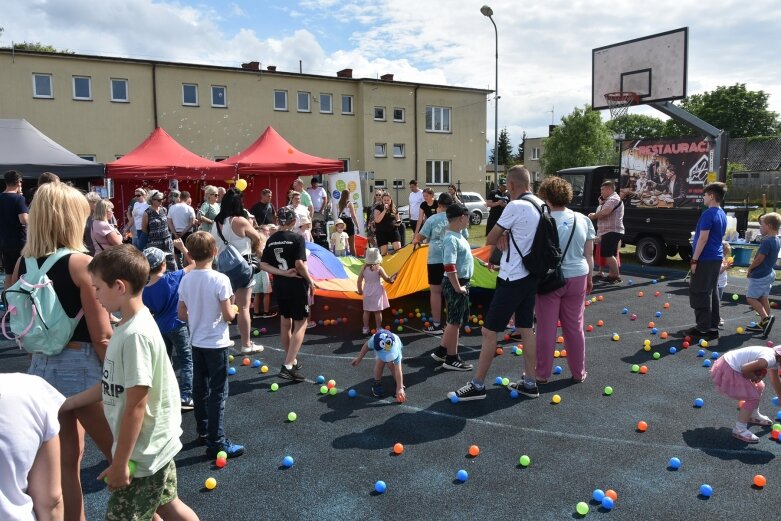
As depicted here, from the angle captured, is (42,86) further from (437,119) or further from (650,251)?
(650,251)

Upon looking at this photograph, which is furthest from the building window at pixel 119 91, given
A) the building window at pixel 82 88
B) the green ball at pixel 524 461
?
the green ball at pixel 524 461

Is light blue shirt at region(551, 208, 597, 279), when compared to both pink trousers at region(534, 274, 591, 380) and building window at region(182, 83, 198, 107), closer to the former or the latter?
pink trousers at region(534, 274, 591, 380)

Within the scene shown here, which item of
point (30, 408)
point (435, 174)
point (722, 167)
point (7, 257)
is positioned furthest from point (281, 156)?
point (435, 174)

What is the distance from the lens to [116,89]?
2625 centimetres

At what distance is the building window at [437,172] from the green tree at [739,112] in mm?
44305

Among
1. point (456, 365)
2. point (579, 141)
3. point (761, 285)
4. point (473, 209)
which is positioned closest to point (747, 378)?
point (456, 365)

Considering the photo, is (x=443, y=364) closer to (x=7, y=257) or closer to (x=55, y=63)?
(x=7, y=257)

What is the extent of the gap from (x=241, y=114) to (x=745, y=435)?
28092 millimetres

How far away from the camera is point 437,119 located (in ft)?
116

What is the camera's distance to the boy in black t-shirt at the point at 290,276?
5.84 meters

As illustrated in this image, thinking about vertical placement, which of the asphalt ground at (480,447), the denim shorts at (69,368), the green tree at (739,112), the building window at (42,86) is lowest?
the asphalt ground at (480,447)

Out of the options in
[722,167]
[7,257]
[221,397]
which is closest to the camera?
[221,397]

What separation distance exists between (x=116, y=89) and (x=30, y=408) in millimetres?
28094

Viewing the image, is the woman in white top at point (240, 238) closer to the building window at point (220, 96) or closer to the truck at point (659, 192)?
the truck at point (659, 192)
